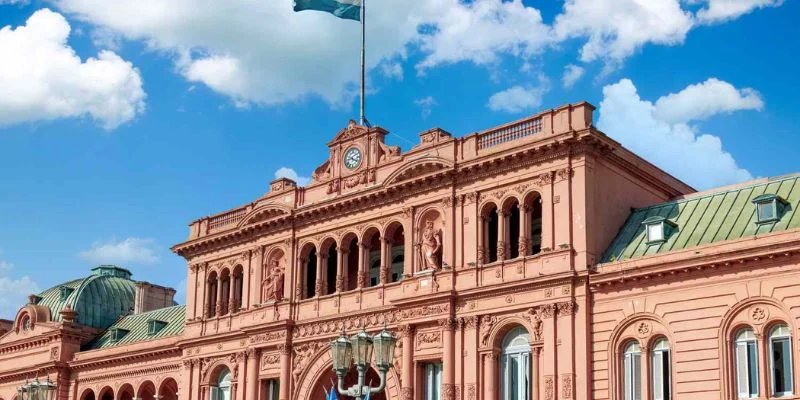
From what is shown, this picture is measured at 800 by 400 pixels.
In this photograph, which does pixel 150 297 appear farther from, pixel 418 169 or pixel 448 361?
pixel 448 361

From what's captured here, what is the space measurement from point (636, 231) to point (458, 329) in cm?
837

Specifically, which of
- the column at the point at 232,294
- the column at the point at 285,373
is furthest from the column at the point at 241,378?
the column at the point at 232,294

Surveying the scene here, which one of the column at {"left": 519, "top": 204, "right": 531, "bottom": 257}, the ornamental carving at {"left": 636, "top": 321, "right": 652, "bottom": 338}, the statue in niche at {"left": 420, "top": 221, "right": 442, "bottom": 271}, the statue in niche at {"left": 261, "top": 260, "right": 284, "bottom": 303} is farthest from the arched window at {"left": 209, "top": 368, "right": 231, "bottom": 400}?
the ornamental carving at {"left": 636, "top": 321, "right": 652, "bottom": 338}

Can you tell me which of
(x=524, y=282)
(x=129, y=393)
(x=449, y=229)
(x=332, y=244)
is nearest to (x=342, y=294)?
(x=332, y=244)

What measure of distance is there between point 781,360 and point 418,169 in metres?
18.5

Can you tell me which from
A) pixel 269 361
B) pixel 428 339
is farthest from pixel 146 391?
pixel 428 339

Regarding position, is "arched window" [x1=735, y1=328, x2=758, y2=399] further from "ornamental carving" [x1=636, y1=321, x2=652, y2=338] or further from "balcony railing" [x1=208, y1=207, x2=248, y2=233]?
"balcony railing" [x1=208, y1=207, x2=248, y2=233]

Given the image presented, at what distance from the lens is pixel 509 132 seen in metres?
49.6

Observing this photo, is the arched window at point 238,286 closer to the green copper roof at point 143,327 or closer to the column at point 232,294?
the column at point 232,294

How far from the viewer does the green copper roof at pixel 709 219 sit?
4327 centimetres

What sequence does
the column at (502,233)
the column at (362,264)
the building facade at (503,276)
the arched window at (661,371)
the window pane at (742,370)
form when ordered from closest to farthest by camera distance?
the window pane at (742,370) < the building facade at (503,276) < the arched window at (661,371) < the column at (502,233) < the column at (362,264)

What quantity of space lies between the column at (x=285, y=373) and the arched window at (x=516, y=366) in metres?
12.5

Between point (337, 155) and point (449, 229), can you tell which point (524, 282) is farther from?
point (337, 155)

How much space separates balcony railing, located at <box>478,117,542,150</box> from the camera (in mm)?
48656
